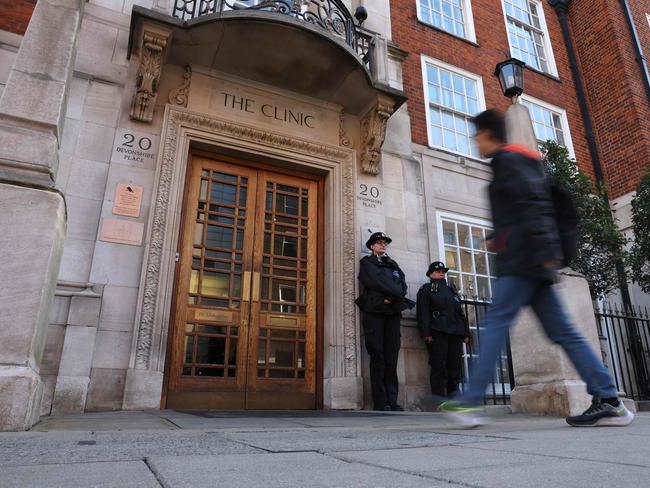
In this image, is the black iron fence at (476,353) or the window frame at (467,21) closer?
the black iron fence at (476,353)

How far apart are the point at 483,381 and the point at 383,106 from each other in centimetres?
605

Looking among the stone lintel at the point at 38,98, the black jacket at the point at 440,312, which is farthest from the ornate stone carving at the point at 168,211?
the stone lintel at the point at 38,98

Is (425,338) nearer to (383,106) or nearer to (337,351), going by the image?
(337,351)

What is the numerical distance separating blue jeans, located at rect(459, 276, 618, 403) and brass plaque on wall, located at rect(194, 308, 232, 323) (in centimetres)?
438

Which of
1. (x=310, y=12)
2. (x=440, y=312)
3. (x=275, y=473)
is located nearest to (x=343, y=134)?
(x=310, y=12)

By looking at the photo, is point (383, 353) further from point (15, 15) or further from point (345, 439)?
point (15, 15)

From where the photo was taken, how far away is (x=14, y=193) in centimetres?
332

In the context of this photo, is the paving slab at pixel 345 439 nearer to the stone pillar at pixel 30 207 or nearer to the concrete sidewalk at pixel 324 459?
the concrete sidewalk at pixel 324 459

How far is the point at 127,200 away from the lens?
20.7 feet

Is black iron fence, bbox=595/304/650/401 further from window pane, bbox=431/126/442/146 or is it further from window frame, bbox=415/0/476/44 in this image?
window frame, bbox=415/0/476/44

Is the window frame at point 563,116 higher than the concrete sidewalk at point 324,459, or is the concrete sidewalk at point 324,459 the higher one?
the window frame at point 563,116

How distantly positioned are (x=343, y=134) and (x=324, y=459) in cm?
705

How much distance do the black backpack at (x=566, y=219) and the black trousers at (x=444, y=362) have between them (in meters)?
3.89

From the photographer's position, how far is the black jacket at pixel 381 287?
6.57 meters
